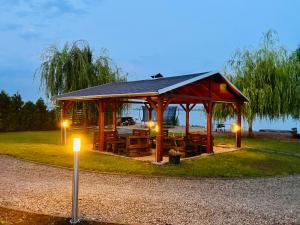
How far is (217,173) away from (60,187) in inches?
176

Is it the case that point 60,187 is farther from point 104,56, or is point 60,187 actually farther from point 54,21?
point 54,21

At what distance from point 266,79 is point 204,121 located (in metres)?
9.28

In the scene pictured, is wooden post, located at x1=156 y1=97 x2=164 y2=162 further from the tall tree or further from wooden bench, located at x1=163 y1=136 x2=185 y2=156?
the tall tree

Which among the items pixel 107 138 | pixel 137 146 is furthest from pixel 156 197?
pixel 107 138

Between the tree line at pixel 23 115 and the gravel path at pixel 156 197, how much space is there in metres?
15.5

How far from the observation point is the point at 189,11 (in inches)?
6132

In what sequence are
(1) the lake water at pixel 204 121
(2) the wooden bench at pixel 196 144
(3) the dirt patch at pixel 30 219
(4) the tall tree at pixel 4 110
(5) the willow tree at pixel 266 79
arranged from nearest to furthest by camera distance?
(3) the dirt patch at pixel 30 219
(2) the wooden bench at pixel 196 144
(5) the willow tree at pixel 266 79
(1) the lake water at pixel 204 121
(4) the tall tree at pixel 4 110

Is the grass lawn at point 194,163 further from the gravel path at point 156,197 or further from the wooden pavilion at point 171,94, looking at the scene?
the wooden pavilion at point 171,94

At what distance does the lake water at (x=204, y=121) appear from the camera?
21312mm

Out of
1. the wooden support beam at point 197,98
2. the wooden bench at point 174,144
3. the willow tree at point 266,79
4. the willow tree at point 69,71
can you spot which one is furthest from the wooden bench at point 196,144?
the willow tree at point 69,71

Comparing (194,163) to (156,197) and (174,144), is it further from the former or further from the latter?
(156,197)

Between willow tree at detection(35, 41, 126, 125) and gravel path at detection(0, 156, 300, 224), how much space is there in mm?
11981

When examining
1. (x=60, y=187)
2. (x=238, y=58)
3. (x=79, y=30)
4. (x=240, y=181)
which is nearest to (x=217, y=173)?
(x=240, y=181)

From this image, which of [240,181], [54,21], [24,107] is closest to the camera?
[240,181]
